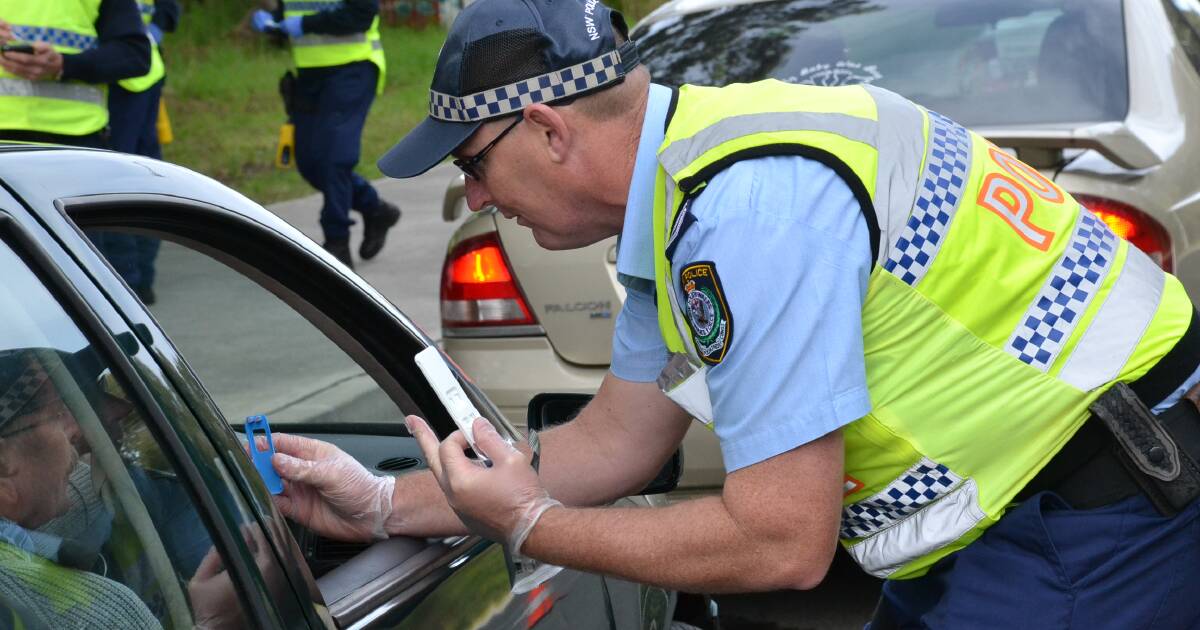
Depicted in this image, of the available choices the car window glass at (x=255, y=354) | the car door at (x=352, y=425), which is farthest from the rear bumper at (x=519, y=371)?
the car door at (x=352, y=425)

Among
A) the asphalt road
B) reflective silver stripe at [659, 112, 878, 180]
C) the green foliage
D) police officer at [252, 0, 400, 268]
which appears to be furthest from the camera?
the green foliage

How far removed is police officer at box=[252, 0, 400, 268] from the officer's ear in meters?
5.28

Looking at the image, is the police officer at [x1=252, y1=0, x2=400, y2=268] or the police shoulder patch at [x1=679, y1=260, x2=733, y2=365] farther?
the police officer at [x1=252, y1=0, x2=400, y2=268]

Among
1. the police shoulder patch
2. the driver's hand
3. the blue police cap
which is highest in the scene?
the blue police cap

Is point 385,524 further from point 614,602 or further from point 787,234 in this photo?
point 787,234

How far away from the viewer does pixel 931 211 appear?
1.63 metres

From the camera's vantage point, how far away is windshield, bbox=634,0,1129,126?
3.81 m

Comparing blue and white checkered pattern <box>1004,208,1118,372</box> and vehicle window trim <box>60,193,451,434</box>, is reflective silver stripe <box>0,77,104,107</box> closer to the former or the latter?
vehicle window trim <box>60,193,451,434</box>

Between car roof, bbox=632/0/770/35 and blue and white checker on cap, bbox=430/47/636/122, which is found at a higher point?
blue and white checker on cap, bbox=430/47/636/122

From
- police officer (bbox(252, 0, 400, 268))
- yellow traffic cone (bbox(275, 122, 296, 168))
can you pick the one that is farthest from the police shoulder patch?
yellow traffic cone (bbox(275, 122, 296, 168))

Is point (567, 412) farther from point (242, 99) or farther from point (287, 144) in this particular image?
point (242, 99)

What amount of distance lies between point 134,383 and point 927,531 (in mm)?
960

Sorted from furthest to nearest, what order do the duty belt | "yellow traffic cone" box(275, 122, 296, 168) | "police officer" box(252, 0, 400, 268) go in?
"yellow traffic cone" box(275, 122, 296, 168) < "police officer" box(252, 0, 400, 268) < the duty belt

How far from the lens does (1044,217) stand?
174cm
